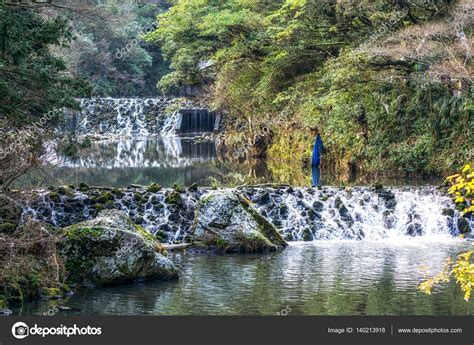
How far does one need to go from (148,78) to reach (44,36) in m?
59.3

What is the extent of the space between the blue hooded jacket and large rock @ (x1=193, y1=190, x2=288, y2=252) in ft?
42.9

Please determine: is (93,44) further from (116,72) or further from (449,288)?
(449,288)

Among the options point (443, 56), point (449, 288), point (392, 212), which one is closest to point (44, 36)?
point (449, 288)

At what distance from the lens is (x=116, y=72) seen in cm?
6888

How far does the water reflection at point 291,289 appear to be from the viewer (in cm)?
1212

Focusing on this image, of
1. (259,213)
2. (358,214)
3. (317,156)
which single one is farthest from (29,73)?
(317,156)

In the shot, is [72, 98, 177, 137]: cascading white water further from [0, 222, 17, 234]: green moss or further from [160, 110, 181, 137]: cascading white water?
[0, 222, 17, 234]: green moss

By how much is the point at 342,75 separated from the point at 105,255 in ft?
55.6

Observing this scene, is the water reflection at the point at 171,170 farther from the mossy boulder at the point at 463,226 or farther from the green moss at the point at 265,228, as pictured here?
the green moss at the point at 265,228

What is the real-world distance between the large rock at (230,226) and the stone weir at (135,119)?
4096 centimetres

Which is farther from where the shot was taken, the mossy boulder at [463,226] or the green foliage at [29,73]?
the mossy boulder at [463,226]

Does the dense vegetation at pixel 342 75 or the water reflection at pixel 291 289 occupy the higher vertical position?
the dense vegetation at pixel 342 75

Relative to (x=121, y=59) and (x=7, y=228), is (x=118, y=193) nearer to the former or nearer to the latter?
(x=7, y=228)

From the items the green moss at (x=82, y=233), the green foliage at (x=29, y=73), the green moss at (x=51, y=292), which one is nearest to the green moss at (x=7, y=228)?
the green moss at (x=82, y=233)
